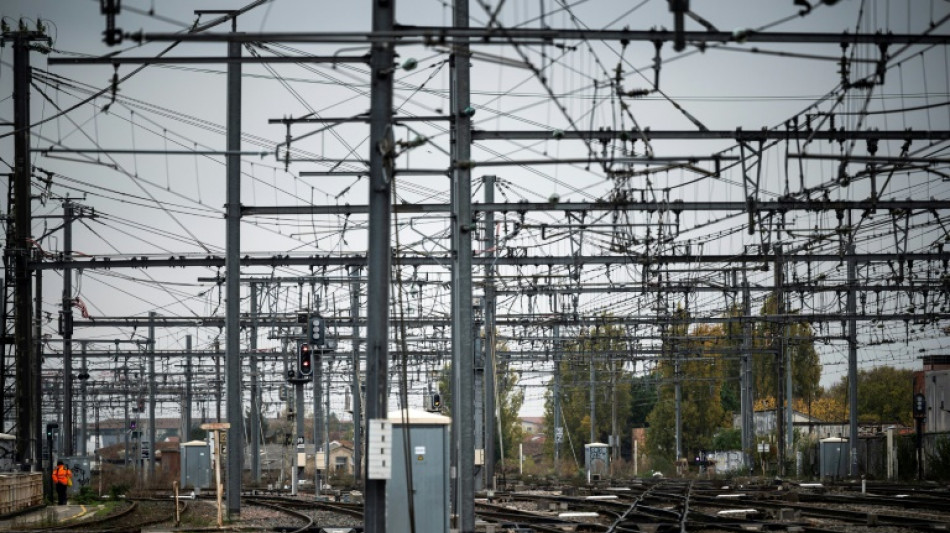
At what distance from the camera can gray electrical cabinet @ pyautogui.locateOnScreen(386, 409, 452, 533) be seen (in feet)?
69.8

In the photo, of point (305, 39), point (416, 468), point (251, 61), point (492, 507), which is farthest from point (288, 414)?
point (305, 39)

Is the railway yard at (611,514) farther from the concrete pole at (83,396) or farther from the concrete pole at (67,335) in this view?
the concrete pole at (83,396)

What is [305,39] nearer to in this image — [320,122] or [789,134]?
[320,122]

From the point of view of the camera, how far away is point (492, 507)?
1321 inches

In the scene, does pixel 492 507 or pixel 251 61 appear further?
pixel 492 507

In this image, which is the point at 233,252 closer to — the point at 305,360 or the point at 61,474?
the point at 305,360

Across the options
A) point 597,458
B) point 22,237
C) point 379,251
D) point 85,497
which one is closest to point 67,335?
point 85,497

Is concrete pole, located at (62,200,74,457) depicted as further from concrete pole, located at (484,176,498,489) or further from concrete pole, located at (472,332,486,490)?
concrete pole, located at (472,332,486,490)

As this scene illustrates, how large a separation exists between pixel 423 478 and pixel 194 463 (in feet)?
145

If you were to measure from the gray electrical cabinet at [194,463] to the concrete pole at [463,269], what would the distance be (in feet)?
144

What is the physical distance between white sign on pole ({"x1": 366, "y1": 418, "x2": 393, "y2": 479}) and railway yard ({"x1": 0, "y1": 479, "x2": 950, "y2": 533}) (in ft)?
30.6

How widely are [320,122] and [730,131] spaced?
7330 mm

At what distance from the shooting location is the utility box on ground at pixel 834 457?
5691 cm

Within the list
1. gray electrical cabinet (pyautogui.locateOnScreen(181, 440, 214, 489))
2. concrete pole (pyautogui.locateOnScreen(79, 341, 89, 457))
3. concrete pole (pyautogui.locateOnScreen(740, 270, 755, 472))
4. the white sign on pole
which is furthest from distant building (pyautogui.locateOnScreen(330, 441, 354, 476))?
the white sign on pole
